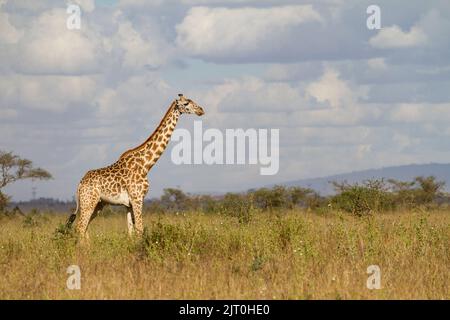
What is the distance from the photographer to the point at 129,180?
17.0 m

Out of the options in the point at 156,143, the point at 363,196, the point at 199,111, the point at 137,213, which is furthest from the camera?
the point at 363,196

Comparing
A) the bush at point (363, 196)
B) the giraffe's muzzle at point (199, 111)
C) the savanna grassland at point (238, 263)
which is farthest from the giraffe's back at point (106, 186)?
the bush at point (363, 196)

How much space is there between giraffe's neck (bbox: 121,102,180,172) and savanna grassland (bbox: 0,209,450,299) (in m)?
2.11

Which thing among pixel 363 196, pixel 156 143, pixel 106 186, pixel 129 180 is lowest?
pixel 106 186

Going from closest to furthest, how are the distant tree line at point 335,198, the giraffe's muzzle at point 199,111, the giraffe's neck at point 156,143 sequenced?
the giraffe's muzzle at point 199,111 → the giraffe's neck at point 156,143 → the distant tree line at point 335,198

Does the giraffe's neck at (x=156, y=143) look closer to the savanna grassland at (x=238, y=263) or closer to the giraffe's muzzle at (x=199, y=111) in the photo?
the giraffe's muzzle at (x=199, y=111)

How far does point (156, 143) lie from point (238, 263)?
531 cm

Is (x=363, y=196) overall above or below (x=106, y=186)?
above

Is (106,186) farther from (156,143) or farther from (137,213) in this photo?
(156,143)

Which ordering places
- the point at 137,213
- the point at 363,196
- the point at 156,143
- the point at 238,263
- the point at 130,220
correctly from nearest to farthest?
1. the point at 238,263
2. the point at 137,213
3. the point at 130,220
4. the point at 156,143
5. the point at 363,196

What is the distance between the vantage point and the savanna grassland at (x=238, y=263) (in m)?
10.9

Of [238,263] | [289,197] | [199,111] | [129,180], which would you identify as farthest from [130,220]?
[289,197]

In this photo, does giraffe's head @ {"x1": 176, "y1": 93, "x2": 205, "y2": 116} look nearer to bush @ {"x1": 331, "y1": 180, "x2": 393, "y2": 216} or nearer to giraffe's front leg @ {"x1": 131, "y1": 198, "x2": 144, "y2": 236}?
giraffe's front leg @ {"x1": 131, "y1": 198, "x2": 144, "y2": 236}
